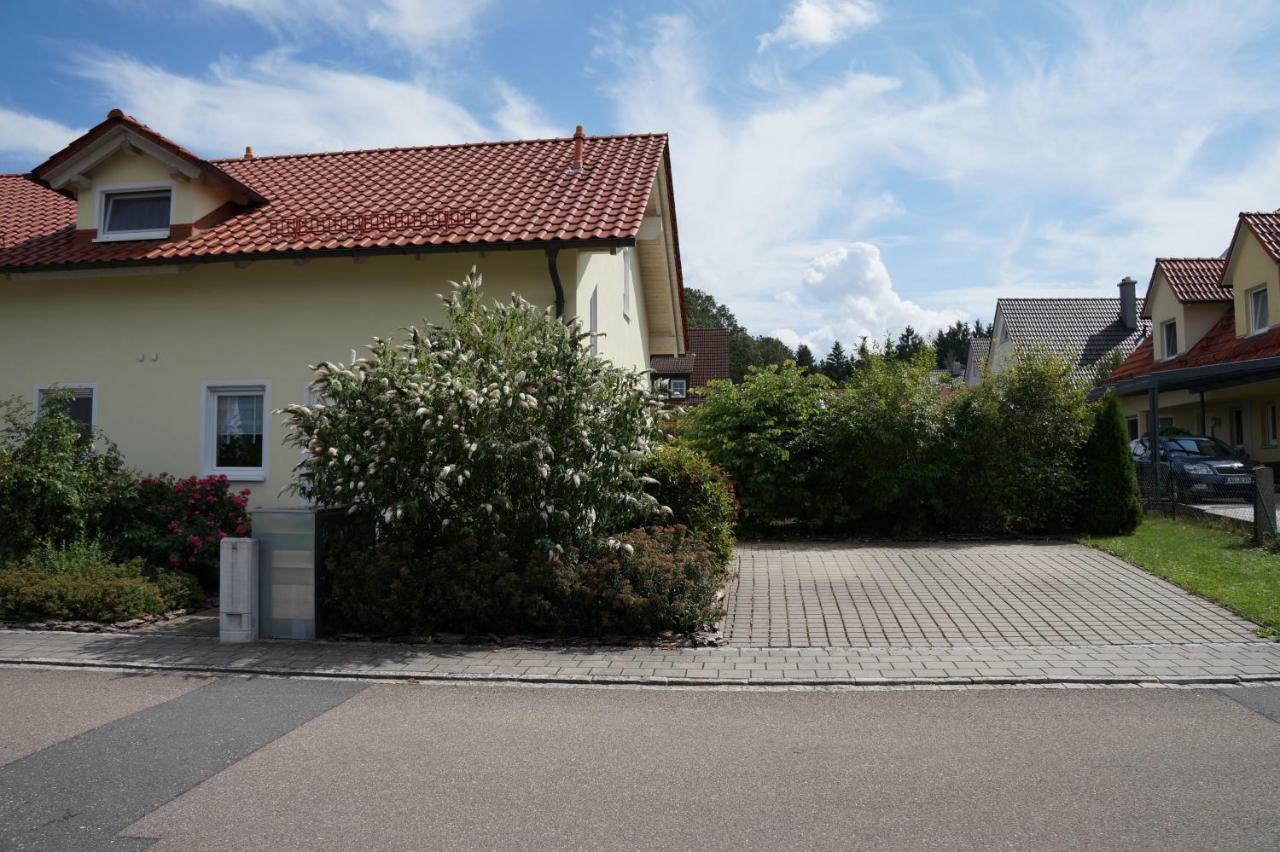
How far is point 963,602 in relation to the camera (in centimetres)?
936

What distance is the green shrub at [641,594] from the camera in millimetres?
7805

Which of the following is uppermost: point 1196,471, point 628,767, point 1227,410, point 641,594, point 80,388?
point 1227,410

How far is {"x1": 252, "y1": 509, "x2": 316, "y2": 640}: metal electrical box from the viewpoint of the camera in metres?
8.05

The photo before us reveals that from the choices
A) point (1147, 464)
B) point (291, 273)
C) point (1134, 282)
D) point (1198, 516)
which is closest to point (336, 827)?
point (291, 273)

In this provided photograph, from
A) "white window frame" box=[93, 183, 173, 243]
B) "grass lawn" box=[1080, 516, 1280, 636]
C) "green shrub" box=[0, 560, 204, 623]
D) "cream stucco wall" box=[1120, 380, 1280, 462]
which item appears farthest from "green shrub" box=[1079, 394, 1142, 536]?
"white window frame" box=[93, 183, 173, 243]

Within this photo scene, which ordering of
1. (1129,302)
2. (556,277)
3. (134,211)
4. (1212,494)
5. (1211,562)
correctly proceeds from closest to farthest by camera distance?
1. (1211,562)
2. (556,277)
3. (134,211)
4. (1212,494)
5. (1129,302)

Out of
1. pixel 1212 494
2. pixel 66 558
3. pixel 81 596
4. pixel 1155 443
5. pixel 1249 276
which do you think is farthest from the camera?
pixel 1249 276

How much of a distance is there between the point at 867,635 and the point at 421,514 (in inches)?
161

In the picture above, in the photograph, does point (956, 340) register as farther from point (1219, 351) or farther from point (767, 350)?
point (1219, 351)

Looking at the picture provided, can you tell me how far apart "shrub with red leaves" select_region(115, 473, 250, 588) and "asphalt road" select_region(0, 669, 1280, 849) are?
3702 mm

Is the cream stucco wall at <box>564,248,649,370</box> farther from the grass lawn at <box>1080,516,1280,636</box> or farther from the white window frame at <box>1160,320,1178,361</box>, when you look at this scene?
the white window frame at <box>1160,320,1178,361</box>

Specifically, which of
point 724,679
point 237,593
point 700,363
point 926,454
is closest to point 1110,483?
point 926,454

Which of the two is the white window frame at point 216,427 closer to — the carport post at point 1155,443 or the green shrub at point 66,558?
the green shrub at point 66,558

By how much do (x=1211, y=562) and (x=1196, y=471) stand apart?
27.5 ft
